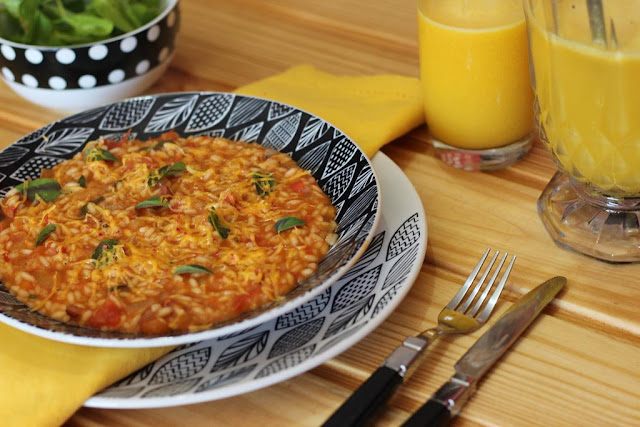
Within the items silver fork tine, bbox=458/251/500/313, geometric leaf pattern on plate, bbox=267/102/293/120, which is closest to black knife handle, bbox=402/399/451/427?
silver fork tine, bbox=458/251/500/313

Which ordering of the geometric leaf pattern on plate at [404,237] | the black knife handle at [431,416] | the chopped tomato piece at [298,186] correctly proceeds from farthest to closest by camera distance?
the chopped tomato piece at [298,186] < the geometric leaf pattern on plate at [404,237] < the black knife handle at [431,416]

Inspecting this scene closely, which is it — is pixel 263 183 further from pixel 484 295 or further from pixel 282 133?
pixel 484 295

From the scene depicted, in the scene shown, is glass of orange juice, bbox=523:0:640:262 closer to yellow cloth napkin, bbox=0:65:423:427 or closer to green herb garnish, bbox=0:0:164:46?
yellow cloth napkin, bbox=0:65:423:427

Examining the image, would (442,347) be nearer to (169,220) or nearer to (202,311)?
(202,311)

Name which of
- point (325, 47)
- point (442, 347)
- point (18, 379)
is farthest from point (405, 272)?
point (325, 47)

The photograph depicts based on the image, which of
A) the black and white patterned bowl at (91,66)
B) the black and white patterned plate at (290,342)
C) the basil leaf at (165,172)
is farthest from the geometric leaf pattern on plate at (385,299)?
the black and white patterned bowl at (91,66)

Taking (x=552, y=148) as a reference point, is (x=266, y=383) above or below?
below

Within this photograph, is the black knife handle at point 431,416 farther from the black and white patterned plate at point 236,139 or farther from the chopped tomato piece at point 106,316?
the chopped tomato piece at point 106,316
